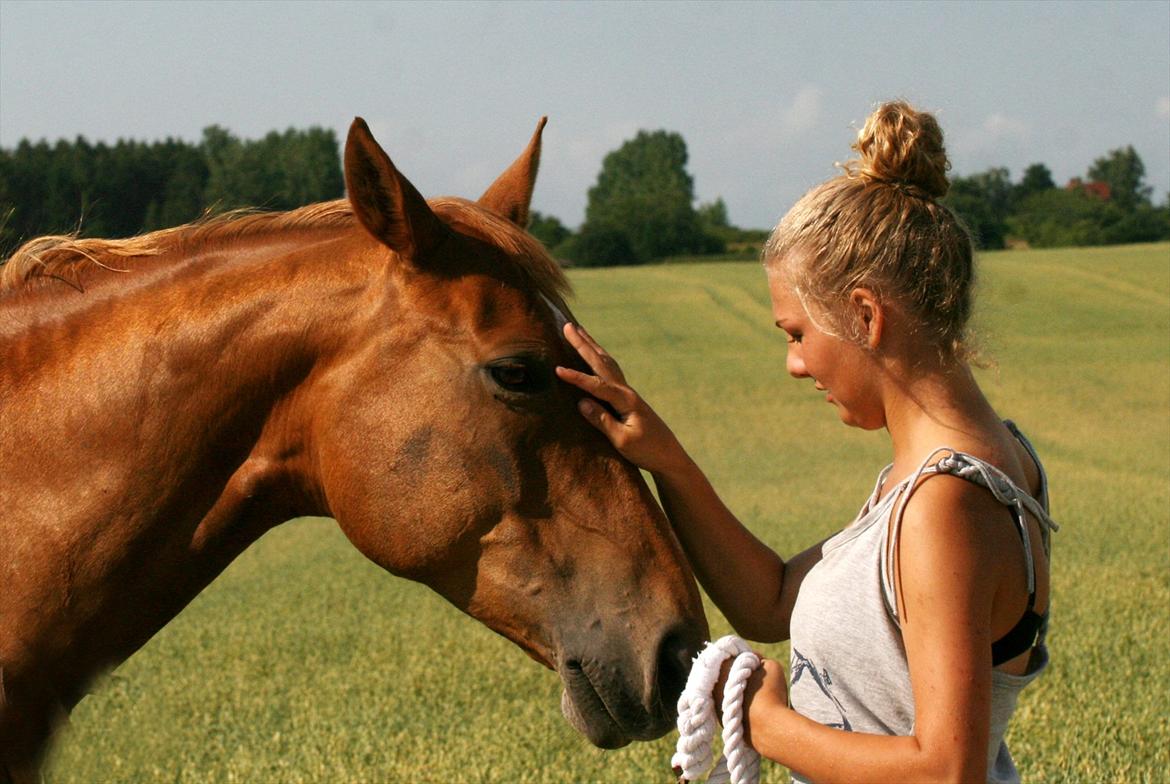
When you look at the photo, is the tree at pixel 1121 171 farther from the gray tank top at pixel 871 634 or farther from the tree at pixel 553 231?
the gray tank top at pixel 871 634

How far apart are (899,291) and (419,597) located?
930 cm

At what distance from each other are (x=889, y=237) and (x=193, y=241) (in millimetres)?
1586

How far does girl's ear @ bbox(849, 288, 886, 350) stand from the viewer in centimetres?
199

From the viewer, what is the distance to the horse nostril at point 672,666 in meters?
2.31

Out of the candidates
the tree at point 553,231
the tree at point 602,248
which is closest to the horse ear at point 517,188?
the tree at point 553,231

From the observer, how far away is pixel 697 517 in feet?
8.48

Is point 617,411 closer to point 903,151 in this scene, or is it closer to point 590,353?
point 590,353

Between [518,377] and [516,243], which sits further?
[516,243]

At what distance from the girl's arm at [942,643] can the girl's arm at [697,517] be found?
723 millimetres

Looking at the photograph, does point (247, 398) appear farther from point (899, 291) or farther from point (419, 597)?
point (419, 597)

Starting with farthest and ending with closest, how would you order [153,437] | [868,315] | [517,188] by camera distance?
[517,188] → [153,437] → [868,315]

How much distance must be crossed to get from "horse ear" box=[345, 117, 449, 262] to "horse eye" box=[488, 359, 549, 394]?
1.02ft

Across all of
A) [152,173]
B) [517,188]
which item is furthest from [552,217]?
[517,188]

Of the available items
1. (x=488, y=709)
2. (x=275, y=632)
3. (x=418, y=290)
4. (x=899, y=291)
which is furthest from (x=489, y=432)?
(x=275, y=632)
